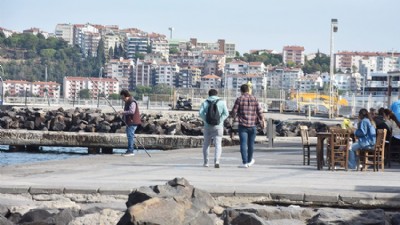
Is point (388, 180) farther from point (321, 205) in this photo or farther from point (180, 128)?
point (180, 128)

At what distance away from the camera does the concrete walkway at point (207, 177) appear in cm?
1505

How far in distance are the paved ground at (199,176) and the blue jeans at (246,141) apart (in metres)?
0.23

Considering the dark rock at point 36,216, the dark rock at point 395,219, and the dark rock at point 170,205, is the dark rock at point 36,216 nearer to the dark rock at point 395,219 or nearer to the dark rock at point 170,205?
the dark rock at point 170,205

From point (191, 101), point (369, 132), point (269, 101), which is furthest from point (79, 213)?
point (269, 101)

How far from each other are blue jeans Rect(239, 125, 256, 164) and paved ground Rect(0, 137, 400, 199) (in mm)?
232

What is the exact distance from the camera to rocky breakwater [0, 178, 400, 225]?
41.2 feet

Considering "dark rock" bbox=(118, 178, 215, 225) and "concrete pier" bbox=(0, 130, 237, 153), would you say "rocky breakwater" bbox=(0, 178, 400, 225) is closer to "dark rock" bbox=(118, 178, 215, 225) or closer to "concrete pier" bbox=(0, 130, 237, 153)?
"dark rock" bbox=(118, 178, 215, 225)

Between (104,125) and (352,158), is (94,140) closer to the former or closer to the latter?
(104,125)

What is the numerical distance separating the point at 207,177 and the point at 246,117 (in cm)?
276

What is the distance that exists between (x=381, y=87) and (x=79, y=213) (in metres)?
98.0

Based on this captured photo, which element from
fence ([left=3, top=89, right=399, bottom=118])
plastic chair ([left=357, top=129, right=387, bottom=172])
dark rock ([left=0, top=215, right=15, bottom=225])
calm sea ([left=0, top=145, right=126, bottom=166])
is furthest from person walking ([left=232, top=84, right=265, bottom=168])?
fence ([left=3, top=89, right=399, bottom=118])

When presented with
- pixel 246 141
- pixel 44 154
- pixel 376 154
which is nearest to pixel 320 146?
pixel 376 154

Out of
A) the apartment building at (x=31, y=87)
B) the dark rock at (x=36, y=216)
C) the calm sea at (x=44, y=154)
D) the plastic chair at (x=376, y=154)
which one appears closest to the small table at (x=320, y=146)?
the plastic chair at (x=376, y=154)

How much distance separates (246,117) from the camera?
67.0ft
